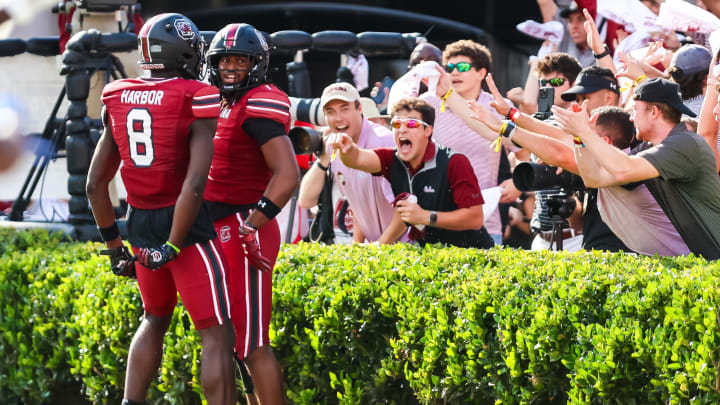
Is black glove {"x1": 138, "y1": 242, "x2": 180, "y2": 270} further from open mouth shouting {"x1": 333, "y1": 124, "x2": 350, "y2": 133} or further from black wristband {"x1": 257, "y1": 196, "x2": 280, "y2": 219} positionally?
open mouth shouting {"x1": 333, "y1": 124, "x2": 350, "y2": 133}

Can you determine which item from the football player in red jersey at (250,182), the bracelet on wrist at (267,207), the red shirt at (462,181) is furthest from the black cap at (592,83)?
the bracelet on wrist at (267,207)

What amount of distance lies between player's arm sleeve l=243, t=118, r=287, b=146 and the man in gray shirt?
1.39 metres

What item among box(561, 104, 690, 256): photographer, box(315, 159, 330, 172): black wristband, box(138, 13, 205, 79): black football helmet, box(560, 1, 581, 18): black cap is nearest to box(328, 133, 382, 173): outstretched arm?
box(315, 159, 330, 172): black wristband

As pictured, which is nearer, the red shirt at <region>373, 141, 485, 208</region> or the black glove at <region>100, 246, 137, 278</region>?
the black glove at <region>100, 246, 137, 278</region>

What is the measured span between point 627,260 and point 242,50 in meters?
2.10

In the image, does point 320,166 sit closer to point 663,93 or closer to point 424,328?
point 424,328

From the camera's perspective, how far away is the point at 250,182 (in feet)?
16.5

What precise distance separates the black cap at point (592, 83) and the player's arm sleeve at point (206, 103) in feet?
9.02

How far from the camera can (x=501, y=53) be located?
39.9 feet

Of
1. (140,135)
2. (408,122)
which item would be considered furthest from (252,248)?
(408,122)

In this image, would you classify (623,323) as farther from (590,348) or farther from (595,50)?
(595,50)

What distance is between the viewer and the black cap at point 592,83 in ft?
21.2

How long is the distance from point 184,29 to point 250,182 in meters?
0.80

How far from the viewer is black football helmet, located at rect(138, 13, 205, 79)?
468cm
